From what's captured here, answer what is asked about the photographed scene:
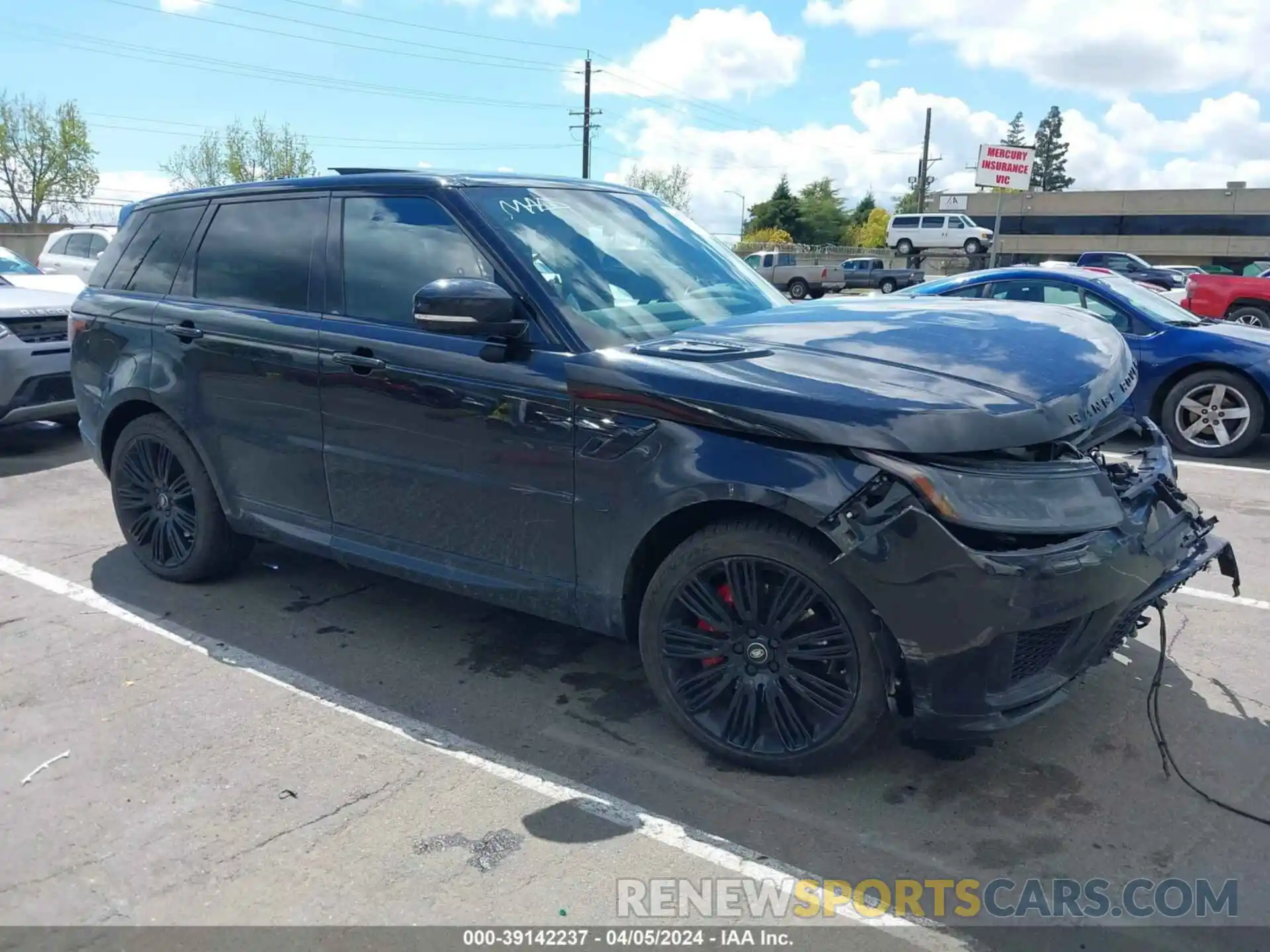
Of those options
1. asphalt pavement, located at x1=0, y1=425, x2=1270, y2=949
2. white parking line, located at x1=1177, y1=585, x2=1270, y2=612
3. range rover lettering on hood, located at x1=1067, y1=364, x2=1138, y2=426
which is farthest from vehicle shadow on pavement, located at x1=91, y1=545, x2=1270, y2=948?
range rover lettering on hood, located at x1=1067, y1=364, x2=1138, y2=426

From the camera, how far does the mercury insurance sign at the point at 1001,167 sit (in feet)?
70.4

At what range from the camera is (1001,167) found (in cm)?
2175

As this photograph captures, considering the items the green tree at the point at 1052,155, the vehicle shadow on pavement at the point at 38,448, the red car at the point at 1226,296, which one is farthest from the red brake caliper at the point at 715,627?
the green tree at the point at 1052,155

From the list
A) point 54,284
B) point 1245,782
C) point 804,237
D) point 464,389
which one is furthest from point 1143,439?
point 804,237

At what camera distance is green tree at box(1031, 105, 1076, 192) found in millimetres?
119875

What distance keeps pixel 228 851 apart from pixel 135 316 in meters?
2.98

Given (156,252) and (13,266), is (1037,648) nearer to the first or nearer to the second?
(156,252)

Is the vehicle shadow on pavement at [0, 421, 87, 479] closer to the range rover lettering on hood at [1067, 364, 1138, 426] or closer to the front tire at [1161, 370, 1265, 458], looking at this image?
the range rover lettering on hood at [1067, 364, 1138, 426]

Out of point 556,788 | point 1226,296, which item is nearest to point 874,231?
point 1226,296

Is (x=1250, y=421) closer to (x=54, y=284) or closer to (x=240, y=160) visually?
(x=54, y=284)

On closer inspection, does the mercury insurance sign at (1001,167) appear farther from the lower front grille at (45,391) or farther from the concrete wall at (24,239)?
the concrete wall at (24,239)

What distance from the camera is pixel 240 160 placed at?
2611 inches

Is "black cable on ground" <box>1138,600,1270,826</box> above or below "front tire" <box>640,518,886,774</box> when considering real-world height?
below

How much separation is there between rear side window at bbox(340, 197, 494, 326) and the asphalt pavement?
1479 millimetres
